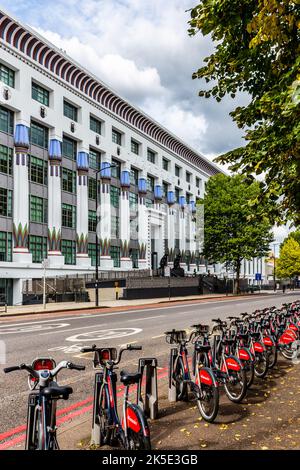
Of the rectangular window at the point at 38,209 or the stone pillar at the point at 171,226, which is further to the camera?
the stone pillar at the point at 171,226

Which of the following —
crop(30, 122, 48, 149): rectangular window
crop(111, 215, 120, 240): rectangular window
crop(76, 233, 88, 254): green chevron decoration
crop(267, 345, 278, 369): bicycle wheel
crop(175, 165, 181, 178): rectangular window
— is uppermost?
crop(175, 165, 181, 178): rectangular window

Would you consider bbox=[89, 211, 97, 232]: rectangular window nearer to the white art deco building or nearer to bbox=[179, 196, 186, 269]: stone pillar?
the white art deco building

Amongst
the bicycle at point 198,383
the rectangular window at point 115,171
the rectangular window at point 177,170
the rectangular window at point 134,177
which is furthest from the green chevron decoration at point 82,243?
the bicycle at point 198,383

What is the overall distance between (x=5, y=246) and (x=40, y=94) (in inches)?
611

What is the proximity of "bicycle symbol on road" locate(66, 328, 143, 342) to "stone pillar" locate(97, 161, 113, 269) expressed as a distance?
Result: 33174 mm

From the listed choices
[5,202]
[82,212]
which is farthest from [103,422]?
[82,212]

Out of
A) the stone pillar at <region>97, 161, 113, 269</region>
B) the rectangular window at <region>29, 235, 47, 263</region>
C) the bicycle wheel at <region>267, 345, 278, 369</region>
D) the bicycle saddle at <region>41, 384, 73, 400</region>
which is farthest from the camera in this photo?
the stone pillar at <region>97, 161, 113, 269</region>

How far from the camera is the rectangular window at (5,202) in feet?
119

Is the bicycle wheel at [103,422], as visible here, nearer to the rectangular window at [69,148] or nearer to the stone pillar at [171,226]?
the rectangular window at [69,148]

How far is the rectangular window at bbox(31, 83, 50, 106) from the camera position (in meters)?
40.4

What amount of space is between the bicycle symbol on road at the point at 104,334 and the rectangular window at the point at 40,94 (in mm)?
30532

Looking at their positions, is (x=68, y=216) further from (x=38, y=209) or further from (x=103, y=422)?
(x=103, y=422)

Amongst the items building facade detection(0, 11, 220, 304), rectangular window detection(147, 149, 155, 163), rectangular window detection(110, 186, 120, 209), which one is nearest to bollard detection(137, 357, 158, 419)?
building facade detection(0, 11, 220, 304)

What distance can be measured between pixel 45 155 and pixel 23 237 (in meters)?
8.92
